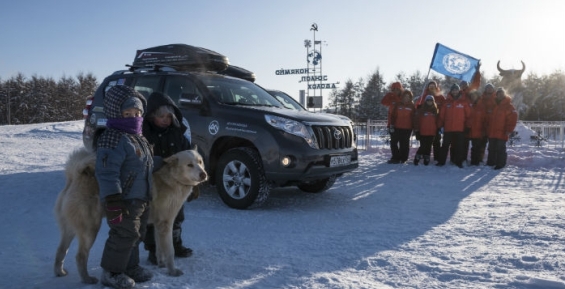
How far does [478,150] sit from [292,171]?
284 inches

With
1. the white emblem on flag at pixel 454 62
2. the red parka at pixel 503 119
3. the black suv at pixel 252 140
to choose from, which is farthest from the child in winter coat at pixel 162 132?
the white emblem on flag at pixel 454 62

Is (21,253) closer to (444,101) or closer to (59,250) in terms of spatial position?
(59,250)

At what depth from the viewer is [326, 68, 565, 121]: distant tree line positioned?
36094mm

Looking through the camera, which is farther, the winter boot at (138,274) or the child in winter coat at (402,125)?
the child in winter coat at (402,125)

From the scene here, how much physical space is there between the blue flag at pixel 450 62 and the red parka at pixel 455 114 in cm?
416

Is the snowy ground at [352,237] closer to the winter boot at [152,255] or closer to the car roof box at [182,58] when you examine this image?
the winter boot at [152,255]

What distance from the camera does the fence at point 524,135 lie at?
13.6 metres

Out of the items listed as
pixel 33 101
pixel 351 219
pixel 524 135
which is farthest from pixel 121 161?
pixel 33 101

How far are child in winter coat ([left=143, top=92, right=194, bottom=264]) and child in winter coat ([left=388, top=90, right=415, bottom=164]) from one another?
8395mm

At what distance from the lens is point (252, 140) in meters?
5.84

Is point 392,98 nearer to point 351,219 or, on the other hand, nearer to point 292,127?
point 292,127

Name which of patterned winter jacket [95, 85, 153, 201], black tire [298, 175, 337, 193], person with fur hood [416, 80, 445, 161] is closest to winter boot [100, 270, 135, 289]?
patterned winter jacket [95, 85, 153, 201]

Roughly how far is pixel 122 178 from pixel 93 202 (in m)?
0.33

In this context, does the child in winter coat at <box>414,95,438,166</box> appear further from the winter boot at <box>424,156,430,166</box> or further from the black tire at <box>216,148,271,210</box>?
the black tire at <box>216,148,271,210</box>
